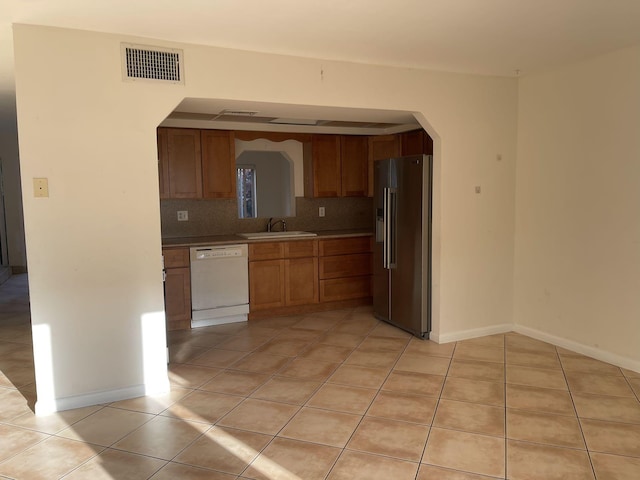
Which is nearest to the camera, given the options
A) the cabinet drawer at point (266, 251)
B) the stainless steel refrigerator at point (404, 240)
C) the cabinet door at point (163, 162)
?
the stainless steel refrigerator at point (404, 240)

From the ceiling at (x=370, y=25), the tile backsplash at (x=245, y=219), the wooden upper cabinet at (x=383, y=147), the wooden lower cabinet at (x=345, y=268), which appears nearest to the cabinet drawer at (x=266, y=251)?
the wooden lower cabinet at (x=345, y=268)

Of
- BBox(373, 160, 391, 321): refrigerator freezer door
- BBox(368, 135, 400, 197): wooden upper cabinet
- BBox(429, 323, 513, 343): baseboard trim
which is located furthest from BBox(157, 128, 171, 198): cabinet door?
BBox(429, 323, 513, 343): baseboard trim

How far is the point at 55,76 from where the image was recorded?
3059 mm

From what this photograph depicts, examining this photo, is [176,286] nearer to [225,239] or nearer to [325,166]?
[225,239]

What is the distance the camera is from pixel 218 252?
5078mm

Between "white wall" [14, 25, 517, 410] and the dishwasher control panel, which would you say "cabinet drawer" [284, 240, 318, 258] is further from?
"white wall" [14, 25, 517, 410]

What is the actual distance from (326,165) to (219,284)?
2.00 m

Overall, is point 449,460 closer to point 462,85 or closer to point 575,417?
point 575,417

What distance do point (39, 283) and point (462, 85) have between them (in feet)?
12.2

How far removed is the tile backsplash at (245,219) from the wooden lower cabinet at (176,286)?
0.75 metres

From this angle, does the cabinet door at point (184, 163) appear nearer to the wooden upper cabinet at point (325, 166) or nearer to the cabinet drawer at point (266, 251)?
the cabinet drawer at point (266, 251)

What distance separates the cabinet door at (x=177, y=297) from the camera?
492 centimetres

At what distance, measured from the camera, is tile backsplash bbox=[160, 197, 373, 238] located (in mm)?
5629

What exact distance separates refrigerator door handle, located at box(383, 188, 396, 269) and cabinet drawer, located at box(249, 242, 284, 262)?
3.89 ft
